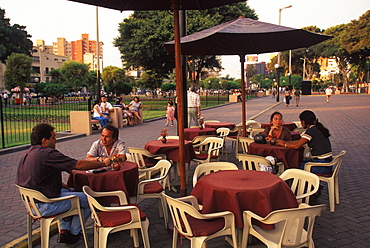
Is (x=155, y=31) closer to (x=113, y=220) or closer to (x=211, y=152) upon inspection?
(x=211, y=152)

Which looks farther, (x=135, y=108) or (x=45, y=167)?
(x=135, y=108)

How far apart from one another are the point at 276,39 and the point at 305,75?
7304 centimetres

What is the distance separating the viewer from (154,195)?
451 centimetres

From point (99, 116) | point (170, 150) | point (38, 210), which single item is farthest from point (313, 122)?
point (99, 116)

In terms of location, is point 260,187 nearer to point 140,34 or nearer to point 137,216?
point 137,216

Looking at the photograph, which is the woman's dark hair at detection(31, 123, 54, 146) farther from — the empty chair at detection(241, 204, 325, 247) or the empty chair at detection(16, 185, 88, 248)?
the empty chair at detection(241, 204, 325, 247)

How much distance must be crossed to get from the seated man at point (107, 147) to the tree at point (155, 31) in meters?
22.9

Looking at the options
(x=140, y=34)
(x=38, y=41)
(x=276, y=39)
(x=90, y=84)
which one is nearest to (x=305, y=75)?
(x=90, y=84)

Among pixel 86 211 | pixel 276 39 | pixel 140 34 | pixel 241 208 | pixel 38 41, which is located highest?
pixel 38 41

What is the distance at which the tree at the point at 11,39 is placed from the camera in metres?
50.6

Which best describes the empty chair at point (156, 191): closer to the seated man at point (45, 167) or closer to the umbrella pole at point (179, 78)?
the umbrella pole at point (179, 78)

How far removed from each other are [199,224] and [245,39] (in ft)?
16.5

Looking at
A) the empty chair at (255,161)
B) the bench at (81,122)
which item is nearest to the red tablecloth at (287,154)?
the empty chair at (255,161)

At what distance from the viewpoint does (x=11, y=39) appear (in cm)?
5322
